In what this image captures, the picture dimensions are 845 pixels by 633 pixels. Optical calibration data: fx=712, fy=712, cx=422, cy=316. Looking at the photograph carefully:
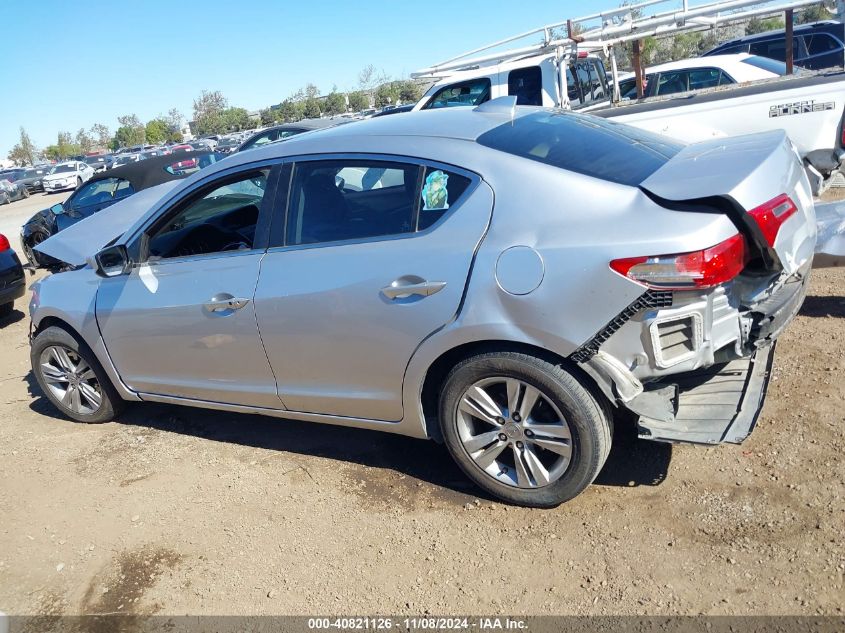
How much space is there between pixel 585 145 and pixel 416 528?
198 cm

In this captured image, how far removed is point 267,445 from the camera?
4406 millimetres

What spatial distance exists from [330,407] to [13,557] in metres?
1.77

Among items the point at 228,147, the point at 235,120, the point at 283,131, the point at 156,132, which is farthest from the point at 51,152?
the point at 283,131

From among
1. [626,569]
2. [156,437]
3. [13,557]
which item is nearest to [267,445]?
[156,437]

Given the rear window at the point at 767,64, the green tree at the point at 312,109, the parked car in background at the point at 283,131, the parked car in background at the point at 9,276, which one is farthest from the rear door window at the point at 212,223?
the green tree at the point at 312,109

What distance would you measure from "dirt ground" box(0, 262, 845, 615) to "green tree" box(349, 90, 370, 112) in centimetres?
5441

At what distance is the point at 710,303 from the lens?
2.76m

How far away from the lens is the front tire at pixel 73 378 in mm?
4723

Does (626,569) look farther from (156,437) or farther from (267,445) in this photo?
(156,437)

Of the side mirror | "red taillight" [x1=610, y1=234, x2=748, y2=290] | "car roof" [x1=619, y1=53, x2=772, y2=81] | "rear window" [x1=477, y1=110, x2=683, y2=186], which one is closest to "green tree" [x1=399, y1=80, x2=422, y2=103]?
"car roof" [x1=619, y1=53, x2=772, y2=81]

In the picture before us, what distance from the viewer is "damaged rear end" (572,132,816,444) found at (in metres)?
2.73

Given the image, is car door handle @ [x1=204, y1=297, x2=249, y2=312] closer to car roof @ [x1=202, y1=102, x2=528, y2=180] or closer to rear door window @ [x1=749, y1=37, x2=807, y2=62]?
car roof @ [x1=202, y1=102, x2=528, y2=180]

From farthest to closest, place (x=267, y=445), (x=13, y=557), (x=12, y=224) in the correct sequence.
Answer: (x=12, y=224)
(x=267, y=445)
(x=13, y=557)

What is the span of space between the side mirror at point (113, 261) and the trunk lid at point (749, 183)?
3.00 m
